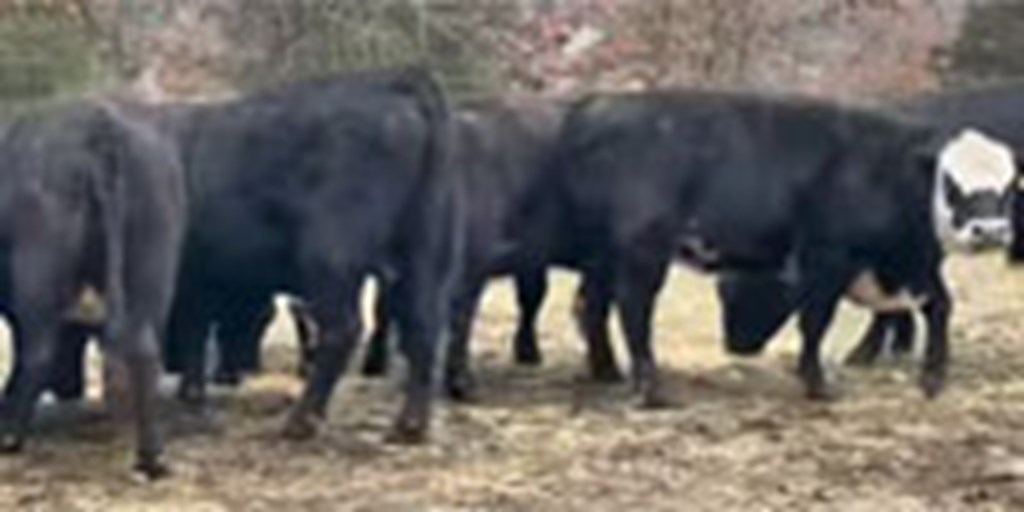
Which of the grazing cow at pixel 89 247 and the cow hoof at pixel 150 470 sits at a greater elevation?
the grazing cow at pixel 89 247

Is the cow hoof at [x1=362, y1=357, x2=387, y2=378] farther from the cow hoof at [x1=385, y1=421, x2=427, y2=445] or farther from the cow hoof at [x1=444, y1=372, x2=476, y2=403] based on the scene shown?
the cow hoof at [x1=385, y1=421, x2=427, y2=445]

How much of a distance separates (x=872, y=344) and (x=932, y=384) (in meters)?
1.35

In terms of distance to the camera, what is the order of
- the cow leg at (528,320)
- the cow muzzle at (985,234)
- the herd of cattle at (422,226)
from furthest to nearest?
the cow muzzle at (985,234), the cow leg at (528,320), the herd of cattle at (422,226)

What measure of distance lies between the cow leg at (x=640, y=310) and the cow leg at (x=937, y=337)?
1313 mm

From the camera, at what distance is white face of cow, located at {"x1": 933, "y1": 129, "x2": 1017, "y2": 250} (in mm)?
17547

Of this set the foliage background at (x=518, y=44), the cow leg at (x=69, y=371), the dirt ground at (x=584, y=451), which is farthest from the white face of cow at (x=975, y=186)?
the cow leg at (x=69, y=371)

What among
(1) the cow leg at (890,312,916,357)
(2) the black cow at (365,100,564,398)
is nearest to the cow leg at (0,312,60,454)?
(2) the black cow at (365,100,564,398)

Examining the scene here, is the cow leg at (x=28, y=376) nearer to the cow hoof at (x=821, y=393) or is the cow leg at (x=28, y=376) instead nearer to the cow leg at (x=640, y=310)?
the cow leg at (x=640, y=310)

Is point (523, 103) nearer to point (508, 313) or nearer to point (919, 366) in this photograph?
point (919, 366)

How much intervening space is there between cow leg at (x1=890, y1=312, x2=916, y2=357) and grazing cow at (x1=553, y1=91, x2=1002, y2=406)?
4.49 ft

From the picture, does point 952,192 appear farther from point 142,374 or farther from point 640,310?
point 142,374

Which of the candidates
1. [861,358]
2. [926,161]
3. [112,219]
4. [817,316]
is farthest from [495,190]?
[112,219]

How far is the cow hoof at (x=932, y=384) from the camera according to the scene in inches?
461

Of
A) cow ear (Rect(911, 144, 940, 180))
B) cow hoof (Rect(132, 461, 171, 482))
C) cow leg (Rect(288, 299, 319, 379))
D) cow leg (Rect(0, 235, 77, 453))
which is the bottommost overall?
cow hoof (Rect(132, 461, 171, 482))
